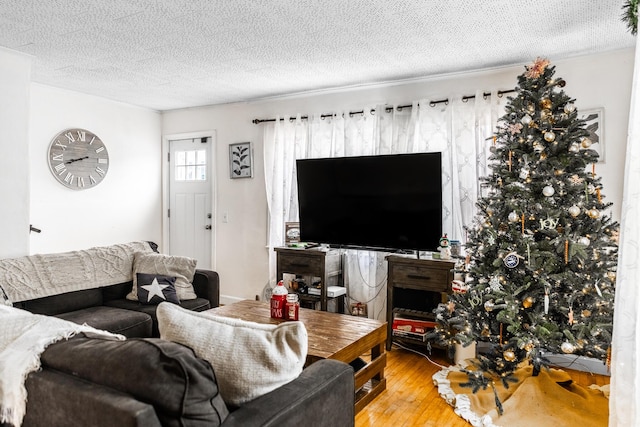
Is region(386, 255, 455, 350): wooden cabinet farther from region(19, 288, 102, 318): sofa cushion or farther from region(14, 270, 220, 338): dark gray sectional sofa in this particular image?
region(19, 288, 102, 318): sofa cushion

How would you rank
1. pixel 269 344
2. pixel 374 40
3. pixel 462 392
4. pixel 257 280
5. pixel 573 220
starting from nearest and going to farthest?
pixel 269 344
pixel 573 220
pixel 462 392
pixel 374 40
pixel 257 280

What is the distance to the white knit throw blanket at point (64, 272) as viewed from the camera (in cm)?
300

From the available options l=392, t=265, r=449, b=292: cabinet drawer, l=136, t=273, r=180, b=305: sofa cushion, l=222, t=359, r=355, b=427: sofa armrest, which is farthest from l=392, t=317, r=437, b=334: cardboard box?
l=222, t=359, r=355, b=427: sofa armrest

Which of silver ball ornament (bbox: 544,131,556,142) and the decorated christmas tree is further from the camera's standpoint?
silver ball ornament (bbox: 544,131,556,142)

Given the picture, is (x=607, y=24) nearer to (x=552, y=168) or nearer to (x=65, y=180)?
(x=552, y=168)

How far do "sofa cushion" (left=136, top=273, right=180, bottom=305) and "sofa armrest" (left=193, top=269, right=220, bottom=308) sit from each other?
252 mm

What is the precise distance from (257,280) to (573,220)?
11.2ft

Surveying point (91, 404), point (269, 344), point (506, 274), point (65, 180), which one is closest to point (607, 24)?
point (506, 274)

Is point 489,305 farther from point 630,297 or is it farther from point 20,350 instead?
point 20,350

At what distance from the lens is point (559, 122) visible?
2.78 metres

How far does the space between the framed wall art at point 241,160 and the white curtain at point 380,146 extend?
31cm

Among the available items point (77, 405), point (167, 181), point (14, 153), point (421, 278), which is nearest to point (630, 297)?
point (77, 405)

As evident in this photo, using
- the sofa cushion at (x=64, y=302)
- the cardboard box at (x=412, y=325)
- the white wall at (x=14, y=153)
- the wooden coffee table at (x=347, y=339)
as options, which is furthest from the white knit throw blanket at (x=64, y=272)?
the cardboard box at (x=412, y=325)

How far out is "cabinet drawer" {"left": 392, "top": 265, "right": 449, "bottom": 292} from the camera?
3.52 metres
